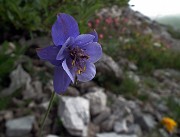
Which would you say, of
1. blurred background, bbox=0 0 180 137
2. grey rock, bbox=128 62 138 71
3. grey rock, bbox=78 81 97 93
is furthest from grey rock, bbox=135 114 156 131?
grey rock, bbox=128 62 138 71

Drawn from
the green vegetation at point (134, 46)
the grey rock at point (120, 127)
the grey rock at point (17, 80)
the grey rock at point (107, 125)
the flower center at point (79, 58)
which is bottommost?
the green vegetation at point (134, 46)

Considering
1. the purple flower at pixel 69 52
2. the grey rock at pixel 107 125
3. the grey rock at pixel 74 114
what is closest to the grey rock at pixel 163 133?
the grey rock at pixel 107 125

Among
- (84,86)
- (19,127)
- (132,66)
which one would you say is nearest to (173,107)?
(132,66)

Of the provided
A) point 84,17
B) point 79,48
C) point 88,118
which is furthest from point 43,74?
point 79,48

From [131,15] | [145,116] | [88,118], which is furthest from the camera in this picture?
[131,15]

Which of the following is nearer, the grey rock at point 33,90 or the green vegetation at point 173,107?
the grey rock at point 33,90

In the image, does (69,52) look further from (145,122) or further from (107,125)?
(145,122)

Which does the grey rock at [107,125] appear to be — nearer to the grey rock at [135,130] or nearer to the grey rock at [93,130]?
the grey rock at [93,130]

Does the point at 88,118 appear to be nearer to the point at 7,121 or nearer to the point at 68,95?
the point at 68,95
